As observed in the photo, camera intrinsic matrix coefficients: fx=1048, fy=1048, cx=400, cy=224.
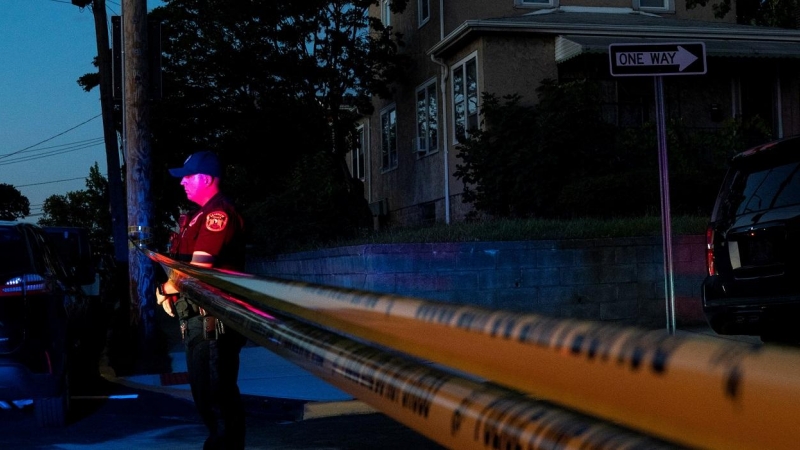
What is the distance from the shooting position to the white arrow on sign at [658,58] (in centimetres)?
895

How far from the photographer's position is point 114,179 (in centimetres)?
2500

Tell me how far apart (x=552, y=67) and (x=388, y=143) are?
797cm

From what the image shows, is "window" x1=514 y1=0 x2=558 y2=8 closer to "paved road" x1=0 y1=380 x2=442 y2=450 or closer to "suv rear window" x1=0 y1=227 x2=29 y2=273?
"paved road" x1=0 y1=380 x2=442 y2=450

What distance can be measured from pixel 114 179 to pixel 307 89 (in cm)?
592

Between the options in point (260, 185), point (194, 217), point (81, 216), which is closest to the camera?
point (194, 217)

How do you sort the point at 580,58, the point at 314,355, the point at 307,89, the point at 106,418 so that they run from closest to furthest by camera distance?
the point at 314,355
the point at 106,418
the point at 580,58
the point at 307,89

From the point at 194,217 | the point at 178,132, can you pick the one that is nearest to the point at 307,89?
the point at 178,132

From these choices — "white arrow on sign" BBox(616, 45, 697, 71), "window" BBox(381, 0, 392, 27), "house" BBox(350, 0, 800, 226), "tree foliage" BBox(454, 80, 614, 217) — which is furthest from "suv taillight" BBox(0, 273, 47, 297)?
"window" BBox(381, 0, 392, 27)

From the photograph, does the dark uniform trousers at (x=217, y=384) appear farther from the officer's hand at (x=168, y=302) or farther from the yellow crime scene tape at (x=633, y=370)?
the yellow crime scene tape at (x=633, y=370)

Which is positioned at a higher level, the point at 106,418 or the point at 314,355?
the point at 314,355

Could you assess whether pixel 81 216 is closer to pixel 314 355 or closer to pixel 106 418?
pixel 106 418

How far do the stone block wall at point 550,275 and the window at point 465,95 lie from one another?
1019cm

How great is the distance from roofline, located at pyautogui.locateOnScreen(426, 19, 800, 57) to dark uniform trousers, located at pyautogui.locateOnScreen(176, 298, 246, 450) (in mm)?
17343

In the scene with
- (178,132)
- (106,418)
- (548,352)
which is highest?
(178,132)
